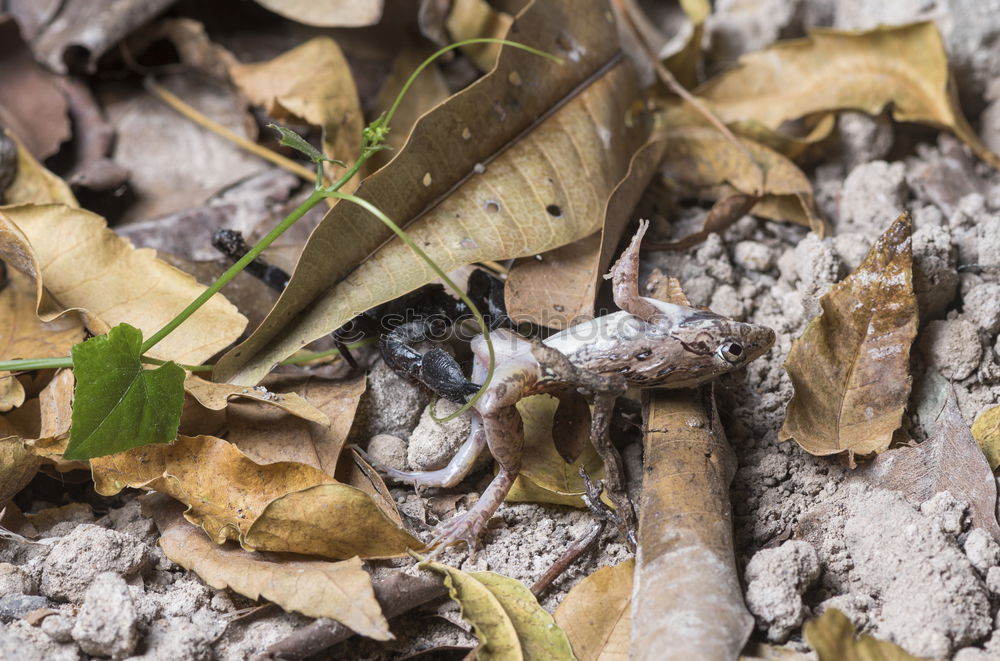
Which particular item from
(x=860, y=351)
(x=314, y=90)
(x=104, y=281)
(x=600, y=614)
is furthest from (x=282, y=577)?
(x=314, y=90)

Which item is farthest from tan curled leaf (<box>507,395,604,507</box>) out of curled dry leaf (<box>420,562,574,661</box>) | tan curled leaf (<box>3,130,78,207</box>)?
tan curled leaf (<box>3,130,78,207</box>)

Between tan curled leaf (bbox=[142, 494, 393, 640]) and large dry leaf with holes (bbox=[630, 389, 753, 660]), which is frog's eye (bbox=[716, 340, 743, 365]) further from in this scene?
tan curled leaf (bbox=[142, 494, 393, 640])

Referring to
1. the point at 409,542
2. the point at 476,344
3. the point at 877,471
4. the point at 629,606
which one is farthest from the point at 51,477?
the point at 877,471

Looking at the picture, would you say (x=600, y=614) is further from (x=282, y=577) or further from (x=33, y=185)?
(x=33, y=185)

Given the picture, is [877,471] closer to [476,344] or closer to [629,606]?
[629,606]

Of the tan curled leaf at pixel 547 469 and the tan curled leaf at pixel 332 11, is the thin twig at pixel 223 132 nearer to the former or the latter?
the tan curled leaf at pixel 332 11

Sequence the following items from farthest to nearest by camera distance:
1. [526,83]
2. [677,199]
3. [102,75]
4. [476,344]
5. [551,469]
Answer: [102,75] → [677,199] → [526,83] → [476,344] → [551,469]

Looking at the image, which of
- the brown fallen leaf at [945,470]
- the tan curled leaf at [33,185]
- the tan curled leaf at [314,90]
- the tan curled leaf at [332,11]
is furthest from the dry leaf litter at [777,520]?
the tan curled leaf at [332,11]

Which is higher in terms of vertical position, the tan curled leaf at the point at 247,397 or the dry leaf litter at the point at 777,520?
the tan curled leaf at the point at 247,397
